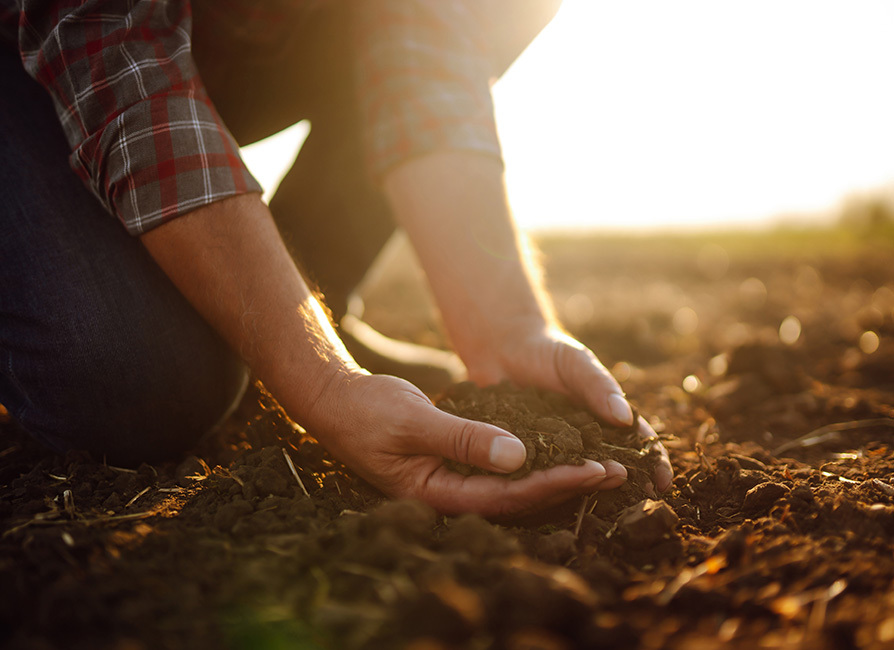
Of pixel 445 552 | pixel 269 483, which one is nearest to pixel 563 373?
pixel 445 552

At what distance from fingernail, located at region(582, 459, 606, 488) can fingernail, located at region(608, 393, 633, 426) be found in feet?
0.86

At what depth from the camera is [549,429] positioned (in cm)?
135

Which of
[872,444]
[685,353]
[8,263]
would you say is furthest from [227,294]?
[685,353]

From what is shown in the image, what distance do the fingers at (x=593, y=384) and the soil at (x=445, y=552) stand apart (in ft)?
0.39

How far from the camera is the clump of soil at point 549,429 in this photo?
1.28 metres

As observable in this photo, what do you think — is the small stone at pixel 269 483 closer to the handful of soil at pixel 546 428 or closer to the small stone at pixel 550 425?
the handful of soil at pixel 546 428

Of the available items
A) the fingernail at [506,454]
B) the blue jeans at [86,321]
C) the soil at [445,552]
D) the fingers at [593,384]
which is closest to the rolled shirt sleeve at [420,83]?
the blue jeans at [86,321]

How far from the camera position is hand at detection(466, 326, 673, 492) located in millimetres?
1507

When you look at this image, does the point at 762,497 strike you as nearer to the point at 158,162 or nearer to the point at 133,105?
the point at 158,162

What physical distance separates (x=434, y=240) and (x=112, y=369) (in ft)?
3.65

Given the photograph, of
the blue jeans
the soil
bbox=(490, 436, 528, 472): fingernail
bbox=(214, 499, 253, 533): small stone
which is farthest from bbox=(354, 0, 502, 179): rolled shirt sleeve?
bbox=(214, 499, 253, 533): small stone

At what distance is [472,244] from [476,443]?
951 mm

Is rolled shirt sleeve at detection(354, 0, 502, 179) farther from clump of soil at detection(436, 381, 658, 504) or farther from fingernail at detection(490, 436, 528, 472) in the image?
fingernail at detection(490, 436, 528, 472)

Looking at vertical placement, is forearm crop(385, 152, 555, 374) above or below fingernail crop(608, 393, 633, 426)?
above
